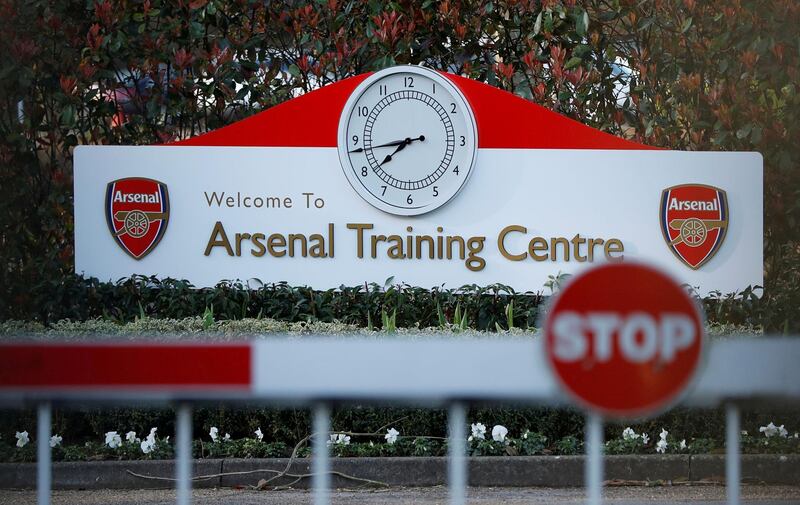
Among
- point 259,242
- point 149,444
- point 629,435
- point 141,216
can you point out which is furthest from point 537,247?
point 149,444

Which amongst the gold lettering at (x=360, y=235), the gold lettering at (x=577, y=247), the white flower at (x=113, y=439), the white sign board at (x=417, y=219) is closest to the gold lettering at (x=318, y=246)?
the white sign board at (x=417, y=219)

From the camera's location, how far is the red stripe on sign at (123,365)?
1963 millimetres

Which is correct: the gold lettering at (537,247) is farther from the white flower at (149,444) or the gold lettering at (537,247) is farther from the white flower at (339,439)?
the white flower at (149,444)

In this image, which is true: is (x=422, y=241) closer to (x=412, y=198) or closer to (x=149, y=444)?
(x=412, y=198)

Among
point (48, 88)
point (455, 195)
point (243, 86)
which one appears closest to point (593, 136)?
point (455, 195)

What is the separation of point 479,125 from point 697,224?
1.60m

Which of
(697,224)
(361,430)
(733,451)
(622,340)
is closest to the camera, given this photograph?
(622,340)

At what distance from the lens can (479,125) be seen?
739cm

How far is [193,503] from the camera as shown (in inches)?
206

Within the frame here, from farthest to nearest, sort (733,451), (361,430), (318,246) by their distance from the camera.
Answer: (318,246) → (361,430) → (733,451)

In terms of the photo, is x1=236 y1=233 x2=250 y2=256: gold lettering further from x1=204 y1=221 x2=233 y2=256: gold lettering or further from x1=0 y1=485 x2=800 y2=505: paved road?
x1=0 y1=485 x2=800 y2=505: paved road

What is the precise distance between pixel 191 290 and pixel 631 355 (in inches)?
234

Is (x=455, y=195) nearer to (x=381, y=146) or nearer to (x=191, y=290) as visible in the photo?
(x=381, y=146)

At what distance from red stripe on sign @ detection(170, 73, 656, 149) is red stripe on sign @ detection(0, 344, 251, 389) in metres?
5.55
